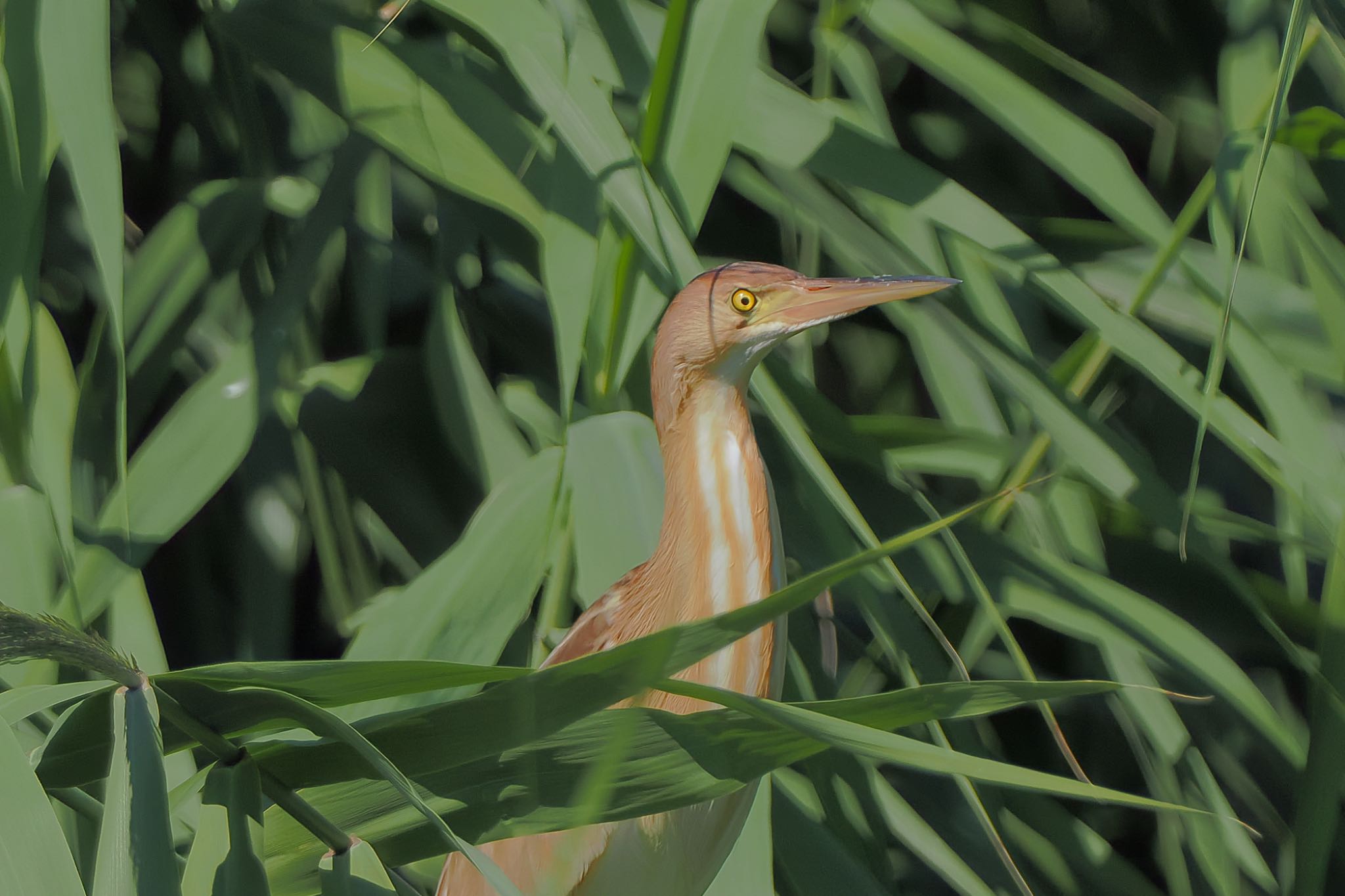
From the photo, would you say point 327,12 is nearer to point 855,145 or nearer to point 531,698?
point 855,145

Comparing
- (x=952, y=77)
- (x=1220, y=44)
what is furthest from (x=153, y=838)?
(x=1220, y=44)

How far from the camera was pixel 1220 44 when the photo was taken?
1.10 metres

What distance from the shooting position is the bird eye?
31.8 inches

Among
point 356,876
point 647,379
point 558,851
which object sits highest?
point 647,379

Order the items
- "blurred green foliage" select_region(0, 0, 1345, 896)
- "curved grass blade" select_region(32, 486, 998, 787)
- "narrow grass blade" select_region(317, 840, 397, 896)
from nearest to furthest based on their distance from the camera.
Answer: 1. "curved grass blade" select_region(32, 486, 998, 787)
2. "narrow grass blade" select_region(317, 840, 397, 896)
3. "blurred green foliage" select_region(0, 0, 1345, 896)

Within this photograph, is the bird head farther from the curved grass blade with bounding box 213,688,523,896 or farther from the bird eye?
the curved grass blade with bounding box 213,688,523,896

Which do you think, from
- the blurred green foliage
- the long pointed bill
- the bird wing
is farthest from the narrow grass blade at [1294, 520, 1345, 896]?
the bird wing

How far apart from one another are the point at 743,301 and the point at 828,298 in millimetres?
52

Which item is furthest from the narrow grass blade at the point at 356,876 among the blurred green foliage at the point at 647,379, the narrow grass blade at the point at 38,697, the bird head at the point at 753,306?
the bird head at the point at 753,306

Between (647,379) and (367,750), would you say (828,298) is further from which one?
(367,750)

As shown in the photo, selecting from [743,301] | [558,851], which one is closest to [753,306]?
[743,301]

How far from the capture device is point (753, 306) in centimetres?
81

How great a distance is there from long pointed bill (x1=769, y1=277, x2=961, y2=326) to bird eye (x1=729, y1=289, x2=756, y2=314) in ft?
0.05

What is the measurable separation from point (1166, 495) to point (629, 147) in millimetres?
393
